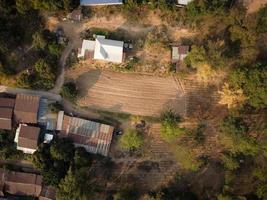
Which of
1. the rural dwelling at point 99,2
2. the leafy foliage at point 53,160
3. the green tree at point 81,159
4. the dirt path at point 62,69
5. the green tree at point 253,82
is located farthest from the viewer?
the dirt path at point 62,69

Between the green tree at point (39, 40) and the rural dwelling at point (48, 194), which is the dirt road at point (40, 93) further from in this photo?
the rural dwelling at point (48, 194)

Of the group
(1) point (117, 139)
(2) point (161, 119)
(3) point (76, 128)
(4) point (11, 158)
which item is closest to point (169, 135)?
(2) point (161, 119)

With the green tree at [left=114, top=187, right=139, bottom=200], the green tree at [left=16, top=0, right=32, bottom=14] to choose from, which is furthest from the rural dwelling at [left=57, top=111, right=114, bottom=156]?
the green tree at [left=16, top=0, right=32, bottom=14]

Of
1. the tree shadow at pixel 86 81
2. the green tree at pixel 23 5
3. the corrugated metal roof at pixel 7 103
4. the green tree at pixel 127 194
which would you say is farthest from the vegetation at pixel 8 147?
the green tree at pixel 23 5

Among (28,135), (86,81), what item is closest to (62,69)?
(86,81)

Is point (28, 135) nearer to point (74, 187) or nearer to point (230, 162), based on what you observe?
point (74, 187)

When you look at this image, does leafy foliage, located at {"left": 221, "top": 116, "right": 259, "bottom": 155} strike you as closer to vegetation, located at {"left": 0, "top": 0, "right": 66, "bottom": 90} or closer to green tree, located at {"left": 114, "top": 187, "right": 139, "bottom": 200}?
green tree, located at {"left": 114, "top": 187, "right": 139, "bottom": 200}

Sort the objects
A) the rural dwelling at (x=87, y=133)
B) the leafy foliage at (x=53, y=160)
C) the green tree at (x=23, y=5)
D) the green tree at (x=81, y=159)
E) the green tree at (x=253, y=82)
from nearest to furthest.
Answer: the green tree at (x=253, y=82)
the green tree at (x=81, y=159)
the leafy foliage at (x=53, y=160)
the green tree at (x=23, y=5)
the rural dwelling at (x=87, y=133)
